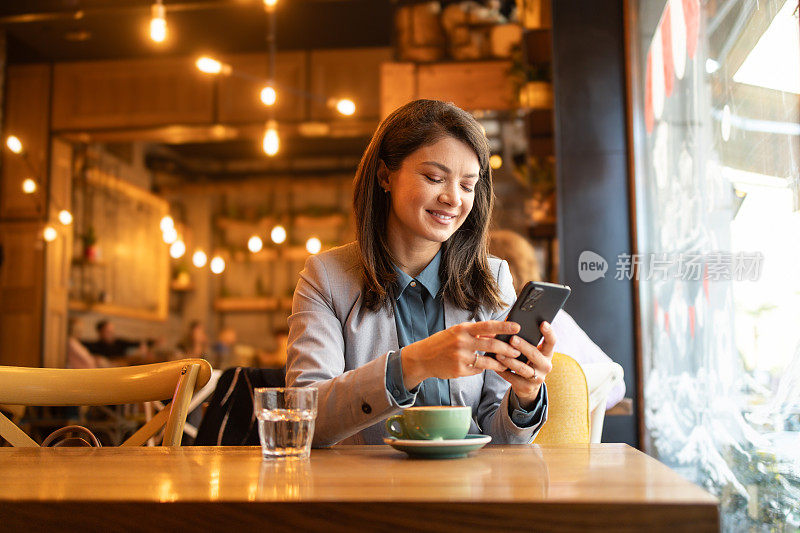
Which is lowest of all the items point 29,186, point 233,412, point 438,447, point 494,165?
point 233,412

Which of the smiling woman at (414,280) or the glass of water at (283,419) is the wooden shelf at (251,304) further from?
the glass of water at (283,419)

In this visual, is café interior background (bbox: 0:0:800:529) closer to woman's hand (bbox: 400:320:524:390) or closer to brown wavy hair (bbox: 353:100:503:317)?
brown wavy hair (bbox: 353:100:503:317)

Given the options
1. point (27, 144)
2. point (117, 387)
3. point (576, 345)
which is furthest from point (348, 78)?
point (117, 387)

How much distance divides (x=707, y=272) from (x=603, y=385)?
586 mm

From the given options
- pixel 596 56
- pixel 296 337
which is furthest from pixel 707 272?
pixel 296 337

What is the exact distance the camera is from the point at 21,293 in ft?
25.6

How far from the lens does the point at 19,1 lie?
272 inches

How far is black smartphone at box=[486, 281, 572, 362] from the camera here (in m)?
1.15

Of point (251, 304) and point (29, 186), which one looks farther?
point (251, 304)

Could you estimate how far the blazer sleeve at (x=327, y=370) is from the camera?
4.21ft

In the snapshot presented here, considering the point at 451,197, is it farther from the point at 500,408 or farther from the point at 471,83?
the point at 471,83

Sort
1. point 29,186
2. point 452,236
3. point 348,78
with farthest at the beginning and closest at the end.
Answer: point 348,78, point 29,186, point 452,236

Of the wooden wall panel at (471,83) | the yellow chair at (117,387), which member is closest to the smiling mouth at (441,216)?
the yellow chair at (117,387)

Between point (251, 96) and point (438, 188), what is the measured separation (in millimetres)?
6418
